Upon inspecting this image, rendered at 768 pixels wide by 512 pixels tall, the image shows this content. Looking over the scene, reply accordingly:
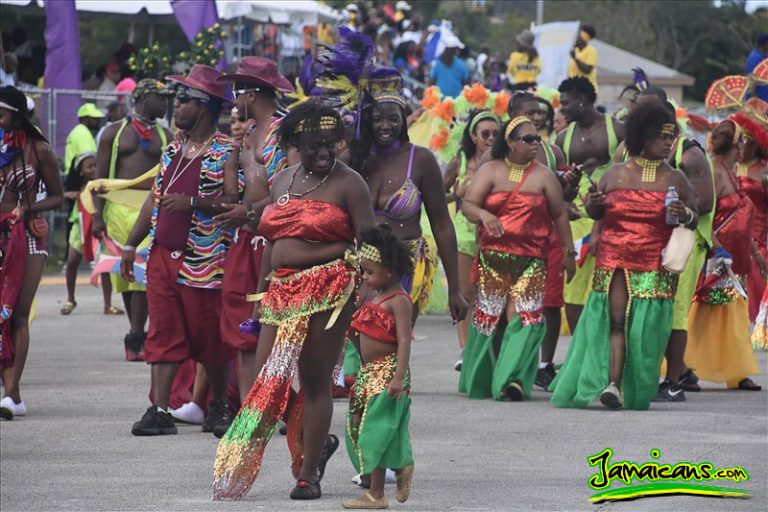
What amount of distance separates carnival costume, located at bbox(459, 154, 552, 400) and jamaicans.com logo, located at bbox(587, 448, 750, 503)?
2527 mm

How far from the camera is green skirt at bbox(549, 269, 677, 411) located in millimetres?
11219

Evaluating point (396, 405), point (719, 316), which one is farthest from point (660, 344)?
point (396, 405)

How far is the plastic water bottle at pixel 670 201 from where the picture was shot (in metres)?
11.1

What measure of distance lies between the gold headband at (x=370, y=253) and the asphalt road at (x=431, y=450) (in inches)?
44.6

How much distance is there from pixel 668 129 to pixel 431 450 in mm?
2895

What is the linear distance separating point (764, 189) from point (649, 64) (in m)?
30.5

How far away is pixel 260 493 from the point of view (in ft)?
27.0

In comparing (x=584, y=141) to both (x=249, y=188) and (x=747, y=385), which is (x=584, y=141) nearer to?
(x=747, y=385)

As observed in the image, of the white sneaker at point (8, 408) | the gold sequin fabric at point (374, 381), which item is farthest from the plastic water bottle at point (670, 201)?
the white sneaker at point (8, 408)

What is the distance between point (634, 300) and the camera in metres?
11.3

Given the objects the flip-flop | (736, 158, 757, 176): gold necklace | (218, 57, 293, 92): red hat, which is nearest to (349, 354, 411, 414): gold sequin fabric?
(218, 57, 293, 92): red hat

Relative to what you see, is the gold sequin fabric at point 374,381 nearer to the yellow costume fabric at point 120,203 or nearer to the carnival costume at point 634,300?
the carnival costume at point 634,300

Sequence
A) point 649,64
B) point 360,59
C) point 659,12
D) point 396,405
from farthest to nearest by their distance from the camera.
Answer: point 659,12, point 649,64, point 360,59, point 396,405

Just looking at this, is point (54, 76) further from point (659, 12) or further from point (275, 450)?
point (659, 12)
